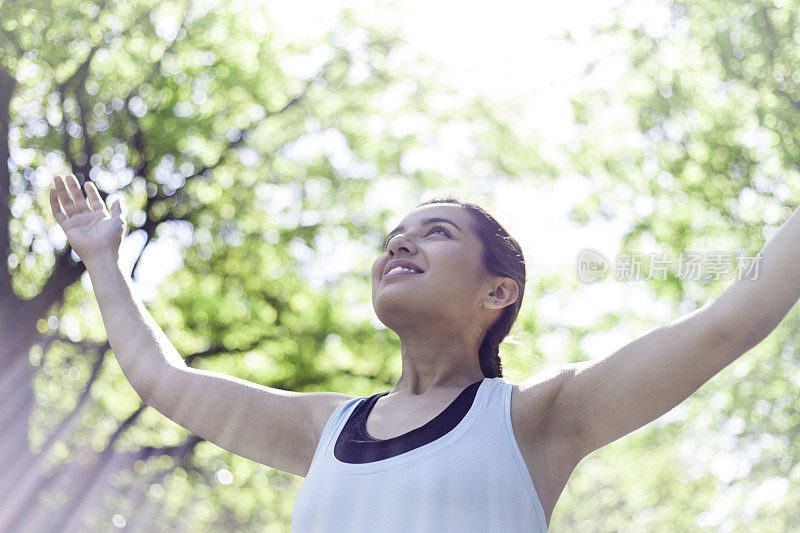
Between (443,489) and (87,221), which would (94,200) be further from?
(443,489)

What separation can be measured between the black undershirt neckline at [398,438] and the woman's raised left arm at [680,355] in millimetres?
225

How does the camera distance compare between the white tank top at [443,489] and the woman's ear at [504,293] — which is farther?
the woman's ear at [504,293]

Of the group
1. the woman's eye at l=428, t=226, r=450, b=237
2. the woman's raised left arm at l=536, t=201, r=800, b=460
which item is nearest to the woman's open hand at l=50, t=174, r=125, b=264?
the woman's eye at l=428, t=226, r=450, b=237

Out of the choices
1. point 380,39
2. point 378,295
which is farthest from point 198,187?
point 378,295

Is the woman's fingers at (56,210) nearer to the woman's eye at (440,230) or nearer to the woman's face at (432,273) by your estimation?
the woman's face at (432,273)

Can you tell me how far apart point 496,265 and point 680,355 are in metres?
0.71

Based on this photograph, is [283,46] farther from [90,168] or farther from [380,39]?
[90,168]

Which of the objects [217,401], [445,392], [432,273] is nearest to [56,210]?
[217,401]

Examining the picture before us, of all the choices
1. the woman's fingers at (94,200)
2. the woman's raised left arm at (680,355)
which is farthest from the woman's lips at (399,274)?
the woman's fingers at (94,200)

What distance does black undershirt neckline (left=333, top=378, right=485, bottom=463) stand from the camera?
151 cm

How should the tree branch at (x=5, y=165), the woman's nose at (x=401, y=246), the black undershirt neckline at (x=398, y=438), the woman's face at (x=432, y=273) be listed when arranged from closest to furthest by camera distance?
the black undershirt neckline at (x=398, y=438)
the woman's face at (x=432, y=273)
the woman's nose at (x=401, y=246)
the tree branch at (x=5, y=165)

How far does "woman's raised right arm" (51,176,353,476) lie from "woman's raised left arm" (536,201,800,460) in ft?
2.21

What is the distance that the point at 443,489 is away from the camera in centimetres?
140

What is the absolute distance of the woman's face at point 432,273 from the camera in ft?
Result: 5.81
